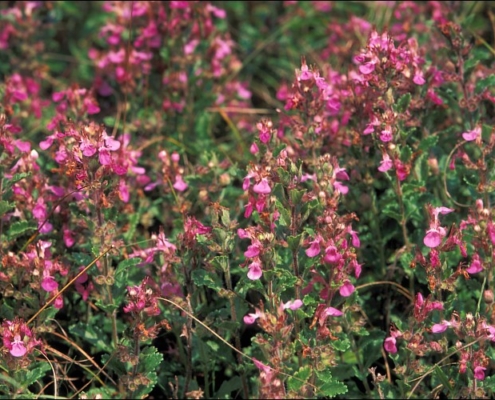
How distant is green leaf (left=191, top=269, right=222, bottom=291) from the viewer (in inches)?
120

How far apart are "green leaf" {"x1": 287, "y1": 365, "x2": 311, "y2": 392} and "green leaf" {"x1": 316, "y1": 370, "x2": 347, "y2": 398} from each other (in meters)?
0.04

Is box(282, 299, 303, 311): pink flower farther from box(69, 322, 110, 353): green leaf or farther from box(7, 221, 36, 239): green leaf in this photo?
box(7, 221, 36, 239): green leaf

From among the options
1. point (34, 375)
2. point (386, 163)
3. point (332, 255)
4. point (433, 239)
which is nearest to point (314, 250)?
point (332, 255)

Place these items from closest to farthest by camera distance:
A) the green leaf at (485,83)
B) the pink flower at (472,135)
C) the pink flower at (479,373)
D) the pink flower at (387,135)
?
the pink flower at (479,373) < the pink flower at (387,135) < the pink flower at (472,135) < the green leaf at (485,83)

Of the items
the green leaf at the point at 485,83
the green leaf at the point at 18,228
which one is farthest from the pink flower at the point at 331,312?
the green leaf at the point at 485,83

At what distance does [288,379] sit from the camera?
3.00 m

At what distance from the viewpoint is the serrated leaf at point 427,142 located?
3.55 metres

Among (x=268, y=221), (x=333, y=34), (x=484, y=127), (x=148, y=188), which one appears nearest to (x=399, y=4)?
(x=333, y=34)

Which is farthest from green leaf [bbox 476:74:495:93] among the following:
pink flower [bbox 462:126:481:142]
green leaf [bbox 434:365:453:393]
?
green leaf [bbox 434:365:453:393]

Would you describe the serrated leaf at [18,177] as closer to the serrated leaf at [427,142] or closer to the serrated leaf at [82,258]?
the serrated leaf at [82,258]

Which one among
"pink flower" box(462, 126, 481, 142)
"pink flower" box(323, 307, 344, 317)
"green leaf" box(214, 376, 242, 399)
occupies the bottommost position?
"green leaf" box(214, 376, 242, 399)

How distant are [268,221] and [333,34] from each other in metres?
2.64

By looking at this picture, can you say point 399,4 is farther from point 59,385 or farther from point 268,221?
point 59,385

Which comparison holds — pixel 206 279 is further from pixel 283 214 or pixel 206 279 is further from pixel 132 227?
pixel 132 227
